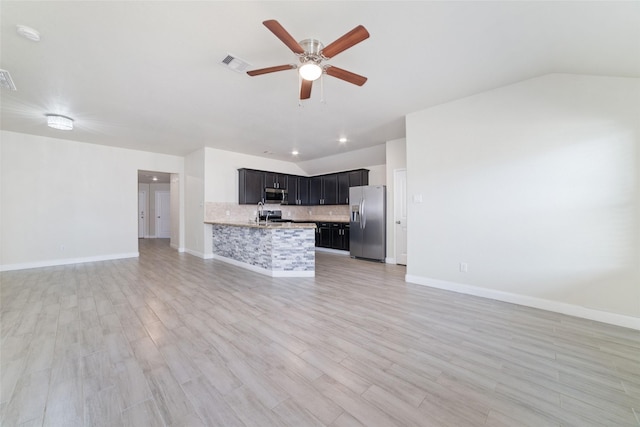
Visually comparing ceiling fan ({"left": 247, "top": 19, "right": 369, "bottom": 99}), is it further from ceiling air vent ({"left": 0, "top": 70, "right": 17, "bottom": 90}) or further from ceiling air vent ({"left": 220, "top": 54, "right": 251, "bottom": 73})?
ceiling air vent ({"left": 0, "top": 70, "right": 17, "bottom": 90})

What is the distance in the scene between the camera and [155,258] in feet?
20.3

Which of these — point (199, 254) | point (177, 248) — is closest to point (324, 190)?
point (199, 254)

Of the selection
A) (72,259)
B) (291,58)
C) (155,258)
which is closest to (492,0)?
(291,58)

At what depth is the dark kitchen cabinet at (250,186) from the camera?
260 inches

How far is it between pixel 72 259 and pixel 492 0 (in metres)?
8.45

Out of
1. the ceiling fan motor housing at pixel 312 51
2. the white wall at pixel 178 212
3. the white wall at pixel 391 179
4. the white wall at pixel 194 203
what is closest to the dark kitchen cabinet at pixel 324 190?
the white wall at pixel 391 179

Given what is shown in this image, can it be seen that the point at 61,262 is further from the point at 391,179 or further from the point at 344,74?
the point at 391,179

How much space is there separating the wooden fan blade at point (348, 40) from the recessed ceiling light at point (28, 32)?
2.58 meters

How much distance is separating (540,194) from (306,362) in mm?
3360

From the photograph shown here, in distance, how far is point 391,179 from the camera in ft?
18.7

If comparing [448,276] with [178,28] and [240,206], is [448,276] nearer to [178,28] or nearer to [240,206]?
[178,28]

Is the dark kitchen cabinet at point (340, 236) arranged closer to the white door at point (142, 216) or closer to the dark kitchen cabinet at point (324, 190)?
the dark kitchen cabinet at point (324, 190)

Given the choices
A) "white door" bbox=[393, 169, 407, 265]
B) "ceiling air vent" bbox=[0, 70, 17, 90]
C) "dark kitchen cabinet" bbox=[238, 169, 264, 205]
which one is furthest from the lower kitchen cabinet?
"ceiling air vent" bbox=[0, 70, 17, 90]

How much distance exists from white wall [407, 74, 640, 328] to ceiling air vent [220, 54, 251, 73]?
2.79 metres
